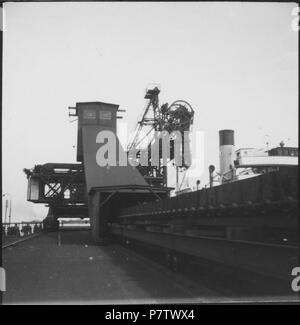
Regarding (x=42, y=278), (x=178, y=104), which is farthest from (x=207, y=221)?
(x=178, y=104)

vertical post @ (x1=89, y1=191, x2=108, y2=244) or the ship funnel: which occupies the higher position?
the ship funnel

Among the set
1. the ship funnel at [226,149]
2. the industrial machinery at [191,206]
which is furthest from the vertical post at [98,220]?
the ship funnel at [226,149]

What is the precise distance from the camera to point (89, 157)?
A: 31000 mm

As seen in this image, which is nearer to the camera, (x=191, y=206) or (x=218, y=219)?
(x=218, y=219)

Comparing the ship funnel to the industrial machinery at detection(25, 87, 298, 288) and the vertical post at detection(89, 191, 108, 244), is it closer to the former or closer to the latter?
the industrial machinery at detection(25, 87, 298, 288)

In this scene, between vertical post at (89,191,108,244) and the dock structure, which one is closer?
the dock structure

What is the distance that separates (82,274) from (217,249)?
4.15 meters

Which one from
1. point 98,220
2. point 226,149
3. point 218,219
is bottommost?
point 98,220

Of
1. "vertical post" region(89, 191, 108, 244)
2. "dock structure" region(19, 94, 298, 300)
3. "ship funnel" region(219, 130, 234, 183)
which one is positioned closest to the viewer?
"dock structure" region(19, 94, 298, 300)

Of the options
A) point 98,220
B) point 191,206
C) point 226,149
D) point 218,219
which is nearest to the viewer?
point 218,219


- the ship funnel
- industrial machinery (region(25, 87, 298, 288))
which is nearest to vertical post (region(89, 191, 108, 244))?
industrial machinery (region(25, 87, 298, 288))

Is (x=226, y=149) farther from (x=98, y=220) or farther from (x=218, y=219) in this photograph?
(x=218, y=219)

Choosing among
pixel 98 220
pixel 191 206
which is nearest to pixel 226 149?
pixel 98 220

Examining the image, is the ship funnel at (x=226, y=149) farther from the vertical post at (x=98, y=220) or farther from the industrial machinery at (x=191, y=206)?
the vertical post at (x=98, y=220)
